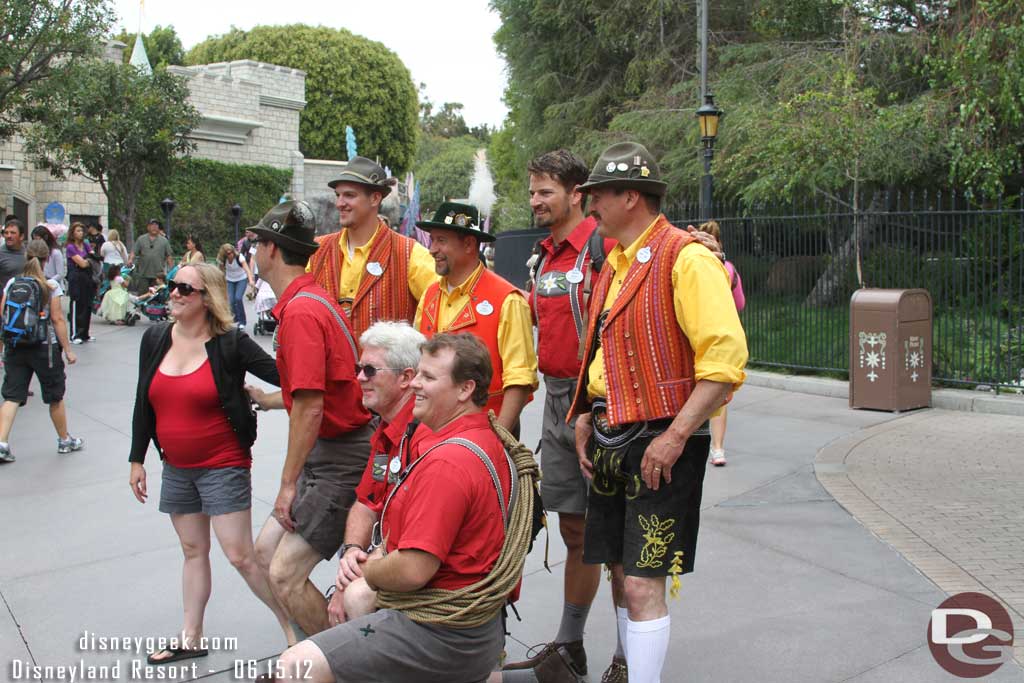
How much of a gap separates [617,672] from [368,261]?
216 centimetres

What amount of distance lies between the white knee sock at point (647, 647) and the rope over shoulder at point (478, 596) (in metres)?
0.50

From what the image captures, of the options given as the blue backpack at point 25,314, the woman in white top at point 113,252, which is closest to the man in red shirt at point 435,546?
the blue backpack at point 25,314

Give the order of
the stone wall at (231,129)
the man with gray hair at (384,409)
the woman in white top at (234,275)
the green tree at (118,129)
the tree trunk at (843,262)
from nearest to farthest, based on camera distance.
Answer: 1. the man with gray hair at (384,409)
2. the tree trunk at (843,262)
3. the woman in white top at (234,275)
4. the green tree at (118,129)
5. the stone wall at (231,129)

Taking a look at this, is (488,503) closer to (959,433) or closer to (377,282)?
(377,282)

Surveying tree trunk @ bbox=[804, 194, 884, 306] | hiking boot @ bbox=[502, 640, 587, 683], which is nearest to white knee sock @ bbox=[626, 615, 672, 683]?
hiking boot @ bbox=[502, 640, 587, 683]

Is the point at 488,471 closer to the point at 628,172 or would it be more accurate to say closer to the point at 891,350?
the point at 628,172

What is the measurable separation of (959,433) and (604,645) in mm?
5798

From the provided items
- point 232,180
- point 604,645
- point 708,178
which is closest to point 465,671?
point 604,645

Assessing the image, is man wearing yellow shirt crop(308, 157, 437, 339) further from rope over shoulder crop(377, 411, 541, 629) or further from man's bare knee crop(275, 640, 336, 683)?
man's bare knee crop(275, 640, 336, 683)

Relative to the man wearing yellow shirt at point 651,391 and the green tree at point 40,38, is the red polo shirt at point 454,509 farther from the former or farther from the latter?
the green tree at point 40,38

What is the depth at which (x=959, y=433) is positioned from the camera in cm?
895

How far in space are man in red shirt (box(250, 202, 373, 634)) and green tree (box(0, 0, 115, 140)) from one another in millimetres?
15298

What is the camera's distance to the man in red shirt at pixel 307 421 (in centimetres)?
380

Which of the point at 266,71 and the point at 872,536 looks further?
the point at 266,71
